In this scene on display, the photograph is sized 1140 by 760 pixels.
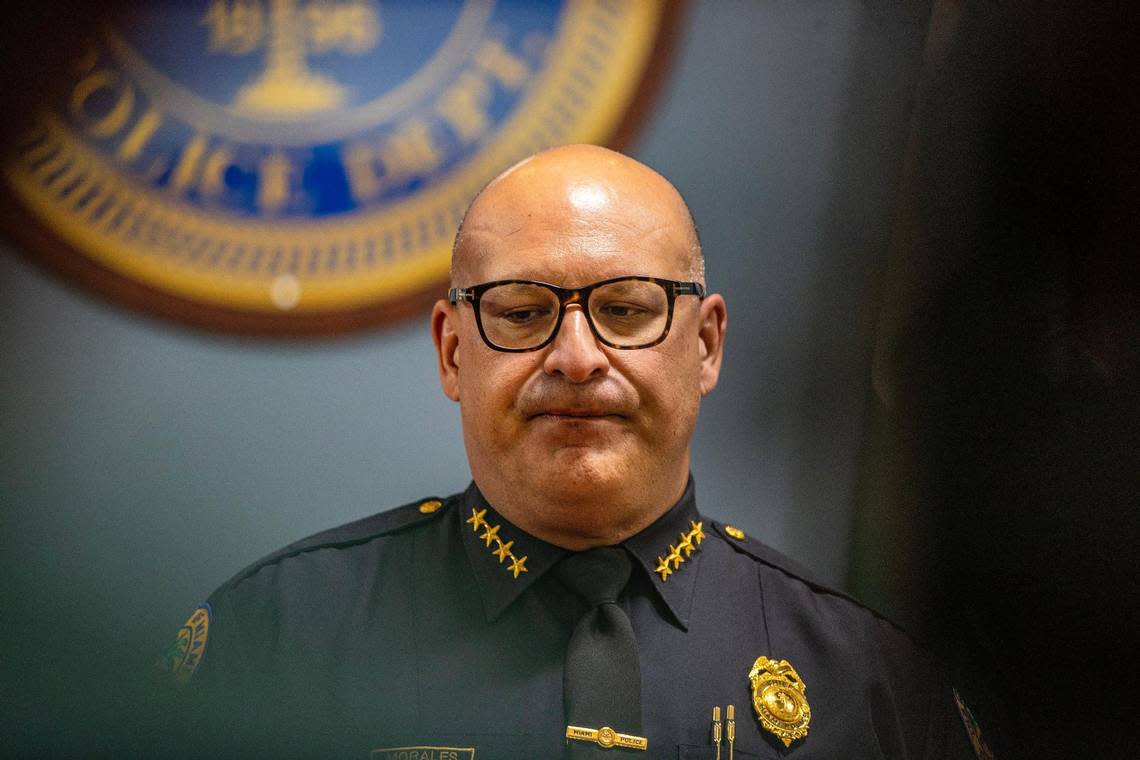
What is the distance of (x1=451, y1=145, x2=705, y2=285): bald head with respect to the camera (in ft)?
3.59

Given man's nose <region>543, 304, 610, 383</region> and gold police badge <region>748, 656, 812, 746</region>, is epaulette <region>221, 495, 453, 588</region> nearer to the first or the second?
man's nose <region>543, 304, 610, 383</region>

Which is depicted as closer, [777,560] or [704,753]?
[704,753]

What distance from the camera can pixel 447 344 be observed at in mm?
1187

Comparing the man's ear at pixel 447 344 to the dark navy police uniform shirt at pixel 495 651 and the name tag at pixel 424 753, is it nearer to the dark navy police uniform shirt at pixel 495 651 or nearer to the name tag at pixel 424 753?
the dark navy police uniform shirt at pixel 495 651

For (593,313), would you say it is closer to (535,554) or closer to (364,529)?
(535,554)

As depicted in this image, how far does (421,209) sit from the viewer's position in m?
1.21

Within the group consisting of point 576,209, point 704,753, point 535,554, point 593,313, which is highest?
point 576,209

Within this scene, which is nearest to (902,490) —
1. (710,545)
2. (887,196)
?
(710,545)

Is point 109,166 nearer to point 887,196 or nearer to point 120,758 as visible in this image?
point 120,758

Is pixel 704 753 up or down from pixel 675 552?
down

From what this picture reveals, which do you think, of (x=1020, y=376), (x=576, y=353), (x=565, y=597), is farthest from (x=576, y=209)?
(x=1020, y=376)

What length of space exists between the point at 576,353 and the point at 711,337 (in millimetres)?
240

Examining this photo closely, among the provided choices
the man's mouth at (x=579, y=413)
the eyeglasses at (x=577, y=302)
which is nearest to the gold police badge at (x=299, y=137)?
the eyeglasses at (x=577, y=302)

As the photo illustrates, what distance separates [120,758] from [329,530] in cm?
32
